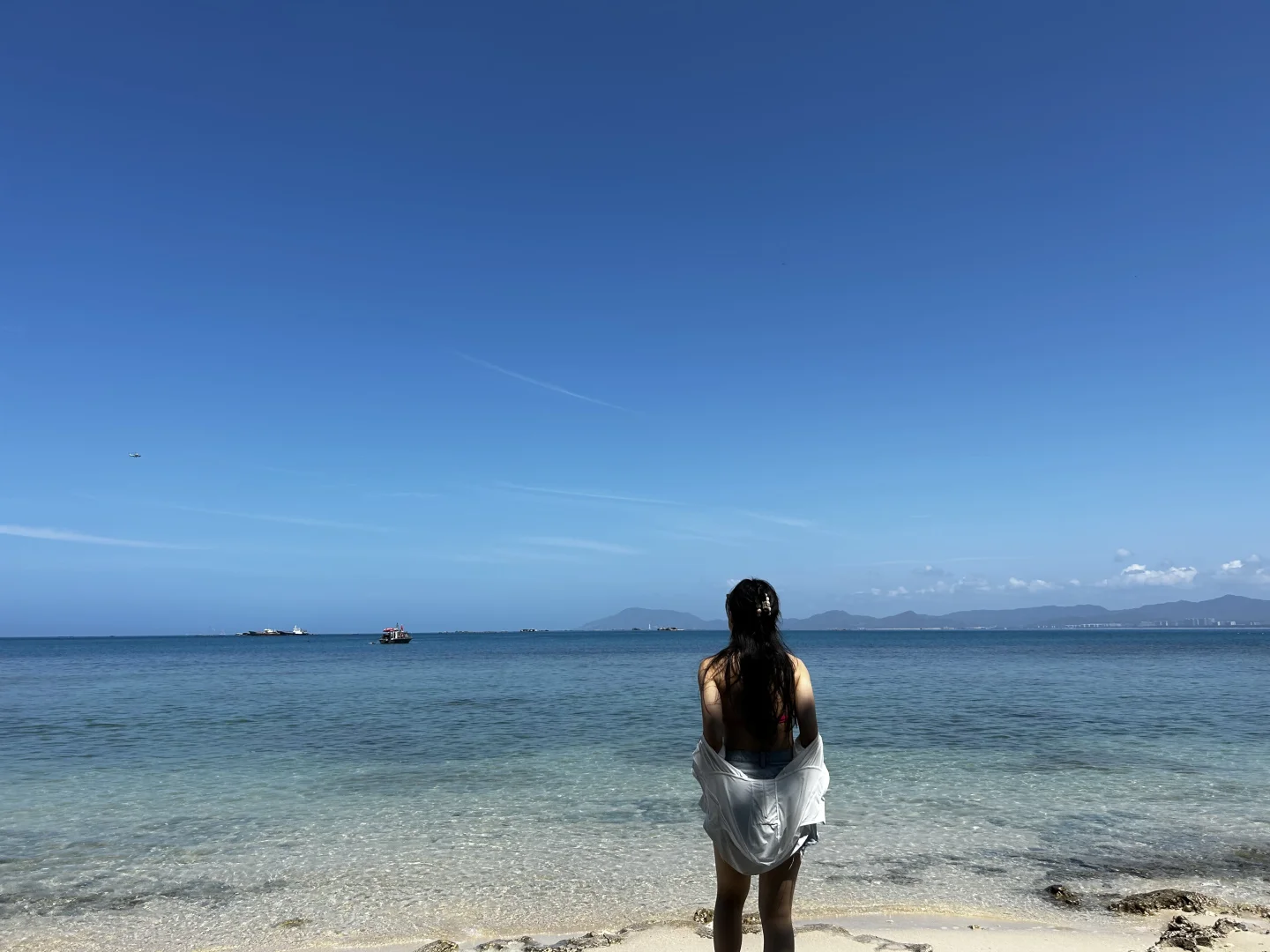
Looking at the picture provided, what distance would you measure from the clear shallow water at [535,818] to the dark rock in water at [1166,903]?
1.47ft

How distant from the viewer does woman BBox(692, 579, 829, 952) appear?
4062mm

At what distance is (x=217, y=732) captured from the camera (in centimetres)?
2000

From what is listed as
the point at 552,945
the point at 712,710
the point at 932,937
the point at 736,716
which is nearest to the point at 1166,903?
the point at 932,937

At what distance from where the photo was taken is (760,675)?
4.08 metres

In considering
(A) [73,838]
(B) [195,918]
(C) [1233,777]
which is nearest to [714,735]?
(B) [195,918]

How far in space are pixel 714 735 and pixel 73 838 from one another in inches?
407

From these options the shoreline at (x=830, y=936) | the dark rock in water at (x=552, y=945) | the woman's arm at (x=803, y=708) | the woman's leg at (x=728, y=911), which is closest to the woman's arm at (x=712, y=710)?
the woman's arm at (x=803, y=708)

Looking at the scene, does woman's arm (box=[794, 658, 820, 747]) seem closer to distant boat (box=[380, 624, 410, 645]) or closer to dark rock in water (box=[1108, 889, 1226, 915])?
dark rock in water (box=[1108, 889, 1226, 915])

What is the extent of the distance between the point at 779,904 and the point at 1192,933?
15.2ft

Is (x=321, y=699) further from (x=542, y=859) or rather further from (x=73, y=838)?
(x=542, y=859)

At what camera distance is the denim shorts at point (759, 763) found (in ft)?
13.4

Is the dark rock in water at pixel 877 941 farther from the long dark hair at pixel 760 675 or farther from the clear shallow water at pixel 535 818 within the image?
the long dark hair at pixel 760 675

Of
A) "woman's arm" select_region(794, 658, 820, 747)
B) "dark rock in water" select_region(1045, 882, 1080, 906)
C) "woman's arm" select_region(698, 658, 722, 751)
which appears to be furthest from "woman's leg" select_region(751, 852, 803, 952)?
"dark rock in water" select_region(1045, 882, 1080, 906)

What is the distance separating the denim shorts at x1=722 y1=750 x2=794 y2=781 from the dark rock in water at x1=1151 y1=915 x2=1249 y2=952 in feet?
14.8
